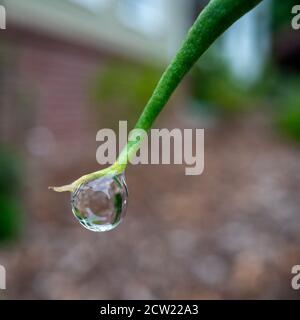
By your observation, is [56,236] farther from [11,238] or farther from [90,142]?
[90,142]

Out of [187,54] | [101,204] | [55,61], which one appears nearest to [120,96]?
[55,61]

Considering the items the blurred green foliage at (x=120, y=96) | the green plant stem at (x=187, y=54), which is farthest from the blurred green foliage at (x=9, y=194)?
the green plant stem at (x=187, y=54)

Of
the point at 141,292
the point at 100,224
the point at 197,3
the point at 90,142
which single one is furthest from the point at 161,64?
the point at 100,224

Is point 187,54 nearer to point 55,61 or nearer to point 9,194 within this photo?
point 9,194

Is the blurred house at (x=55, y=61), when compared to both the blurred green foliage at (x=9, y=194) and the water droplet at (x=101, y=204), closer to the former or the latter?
the blurred green foliage at (x=9, y=194)

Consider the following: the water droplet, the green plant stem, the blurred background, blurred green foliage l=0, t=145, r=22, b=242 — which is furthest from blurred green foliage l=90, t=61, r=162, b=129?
the green plant stem

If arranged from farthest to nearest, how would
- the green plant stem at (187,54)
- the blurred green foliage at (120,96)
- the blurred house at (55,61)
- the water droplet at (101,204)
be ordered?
the blurred green foliage at (120,96)
the blurred house at (55,61)
the water droplet at (101,204)
the green plant stem at (187,54)
